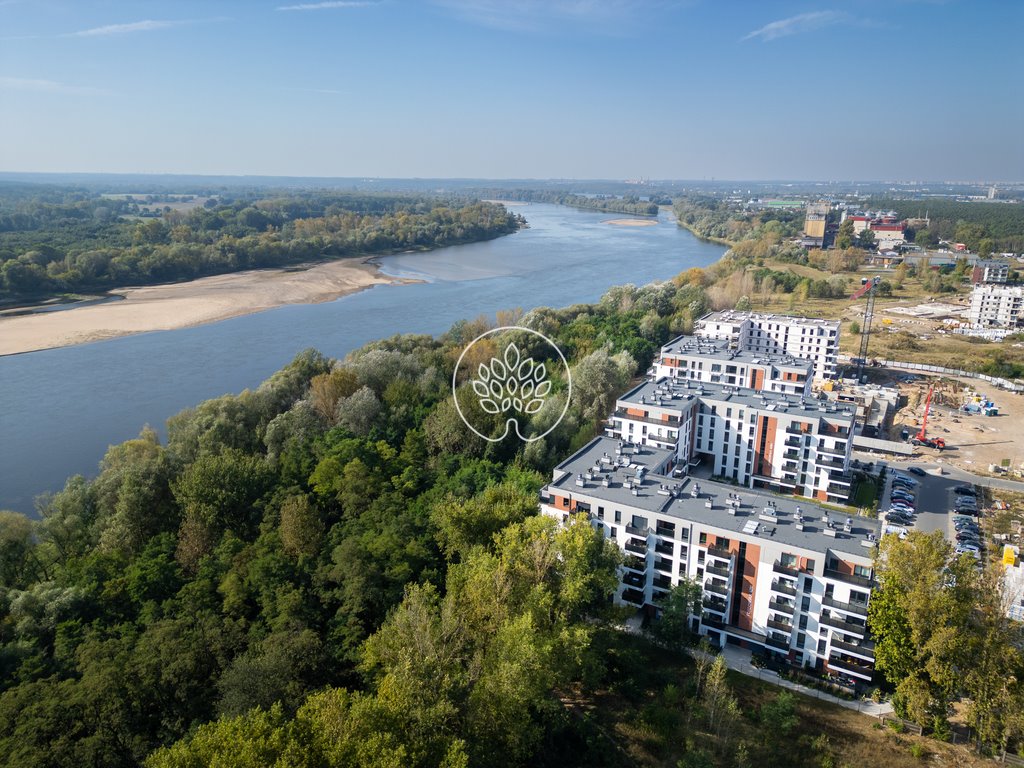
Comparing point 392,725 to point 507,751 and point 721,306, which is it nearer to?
point 507,751

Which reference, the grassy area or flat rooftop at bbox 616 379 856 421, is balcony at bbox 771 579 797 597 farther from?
flat rooftop at bbox 616 379 856 421

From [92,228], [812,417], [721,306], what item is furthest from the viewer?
[92,228]

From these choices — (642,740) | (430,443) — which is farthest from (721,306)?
(642,740)

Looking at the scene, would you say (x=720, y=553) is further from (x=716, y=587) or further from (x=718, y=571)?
(x=716, y=587)

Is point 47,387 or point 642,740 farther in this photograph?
point 47,387

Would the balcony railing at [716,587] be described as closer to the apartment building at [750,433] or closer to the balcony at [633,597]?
the balcony at [633,597]

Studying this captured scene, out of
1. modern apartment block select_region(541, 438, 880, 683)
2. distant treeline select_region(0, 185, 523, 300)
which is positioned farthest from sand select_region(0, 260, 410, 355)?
modern apartment block select_region(541, 438, 880, 683)
